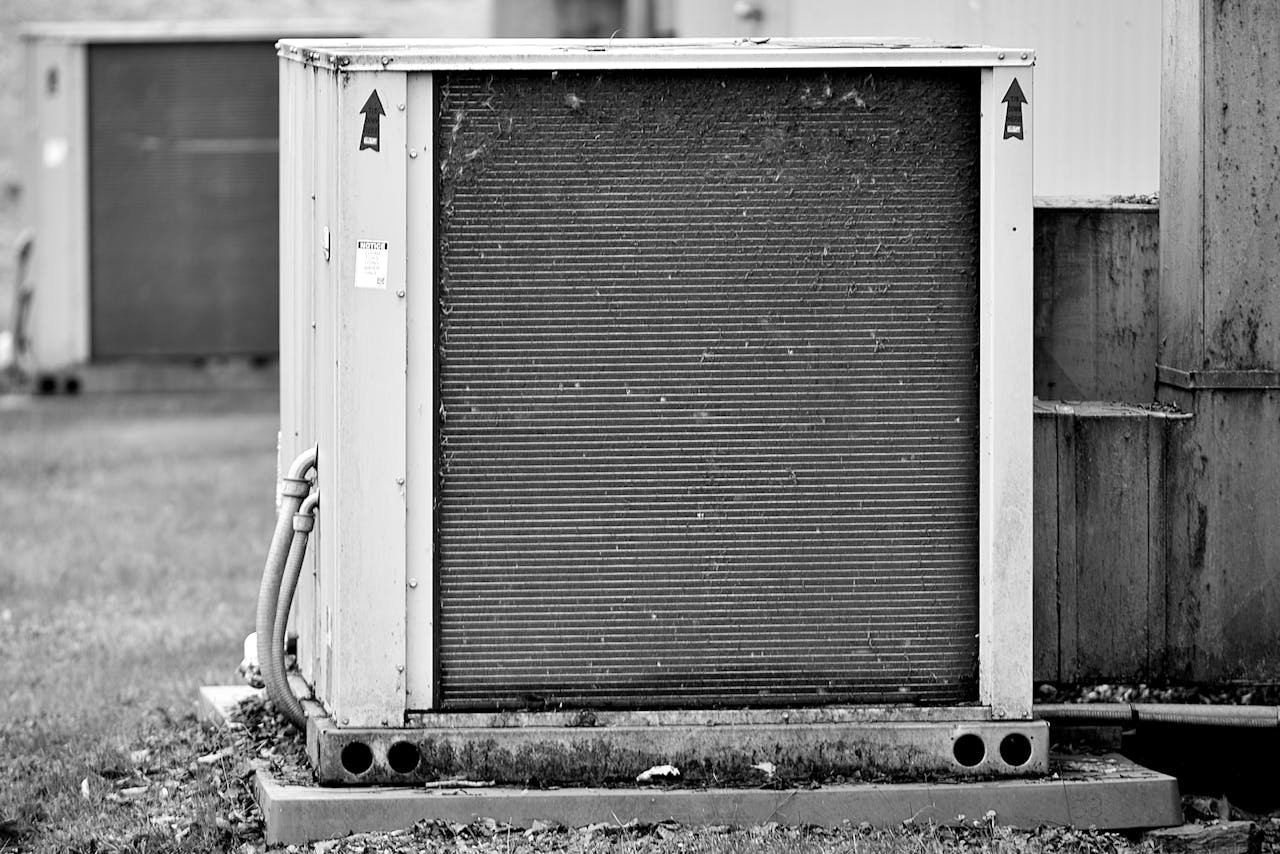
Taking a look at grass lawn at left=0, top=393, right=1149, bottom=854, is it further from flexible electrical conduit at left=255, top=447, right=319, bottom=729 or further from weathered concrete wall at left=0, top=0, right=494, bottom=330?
weathered concrete wall at left=0, top=0, right=494, bottom=330

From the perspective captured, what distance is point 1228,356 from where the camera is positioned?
203 inches

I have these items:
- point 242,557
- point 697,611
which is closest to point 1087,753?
point 697,611

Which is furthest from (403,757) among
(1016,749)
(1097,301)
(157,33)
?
(157,33)

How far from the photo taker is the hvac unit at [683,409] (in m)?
4.61

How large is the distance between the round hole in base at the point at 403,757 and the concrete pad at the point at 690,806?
58 millimetres

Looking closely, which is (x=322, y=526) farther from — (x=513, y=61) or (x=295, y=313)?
(x=513, y=61)

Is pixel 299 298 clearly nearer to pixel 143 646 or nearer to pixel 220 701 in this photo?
pixel 220 701

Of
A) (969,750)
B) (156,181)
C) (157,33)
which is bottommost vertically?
(969,750)

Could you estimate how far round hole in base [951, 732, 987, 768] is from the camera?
4734mm

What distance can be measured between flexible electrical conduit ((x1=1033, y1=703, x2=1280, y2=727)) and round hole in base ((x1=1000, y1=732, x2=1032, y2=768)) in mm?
311

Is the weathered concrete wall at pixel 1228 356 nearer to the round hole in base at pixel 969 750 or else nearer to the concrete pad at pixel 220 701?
the round hole in base at pixel 969 750

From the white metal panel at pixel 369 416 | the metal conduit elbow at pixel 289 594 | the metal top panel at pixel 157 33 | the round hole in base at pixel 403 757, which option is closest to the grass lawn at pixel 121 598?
the metal conduit elbow at pixel 289 594

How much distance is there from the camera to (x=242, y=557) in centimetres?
928

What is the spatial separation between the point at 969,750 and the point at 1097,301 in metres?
1.35
